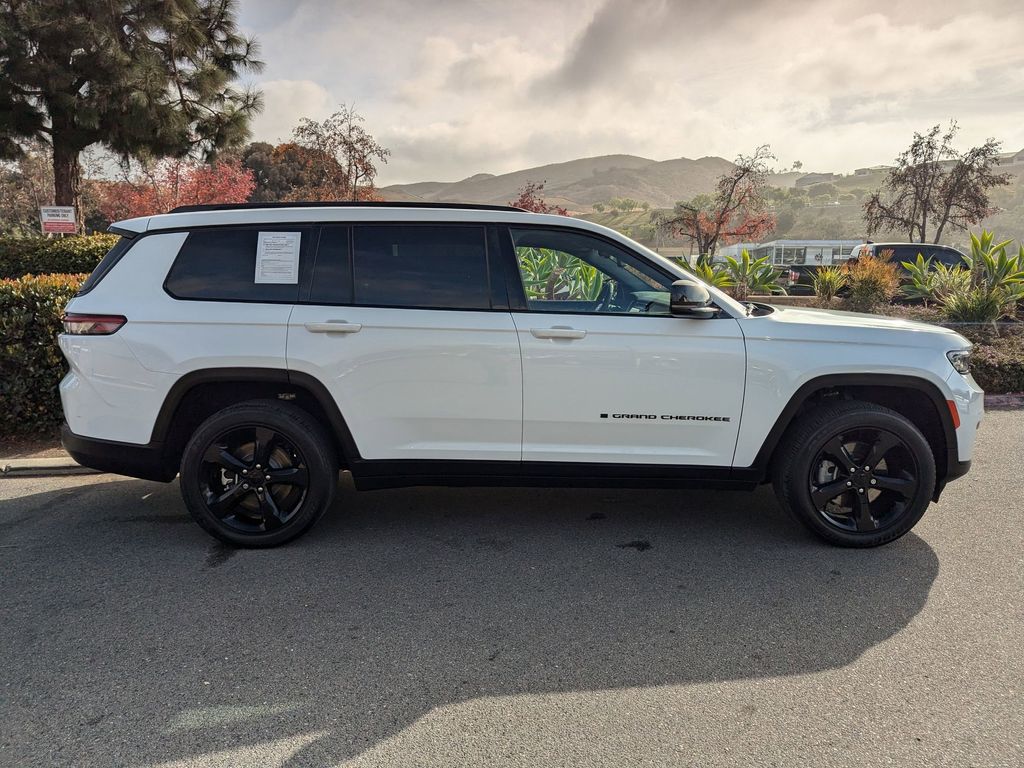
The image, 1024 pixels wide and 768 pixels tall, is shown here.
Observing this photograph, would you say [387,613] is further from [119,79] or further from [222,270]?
[119,79]

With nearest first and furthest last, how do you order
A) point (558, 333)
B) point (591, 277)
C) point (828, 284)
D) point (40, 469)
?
point (558, 333) < point (591, 277) < point (40, 469) < point (828, 284)

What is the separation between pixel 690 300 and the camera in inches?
133

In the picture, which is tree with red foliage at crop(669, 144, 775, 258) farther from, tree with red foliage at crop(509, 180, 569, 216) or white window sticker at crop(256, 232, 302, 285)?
white window sticker at crop(256, 232, 302, 285)

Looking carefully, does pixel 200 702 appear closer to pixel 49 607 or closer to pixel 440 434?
pixel 49 607

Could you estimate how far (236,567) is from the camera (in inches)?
139

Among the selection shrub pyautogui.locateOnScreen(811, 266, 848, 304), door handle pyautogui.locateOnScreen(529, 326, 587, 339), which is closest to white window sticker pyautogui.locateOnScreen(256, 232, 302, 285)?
door handle pyautogui.locateOnScreen(529, 326, 587, 339)

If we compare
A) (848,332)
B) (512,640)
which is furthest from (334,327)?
(848,332)

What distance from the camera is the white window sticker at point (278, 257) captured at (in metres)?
3.62

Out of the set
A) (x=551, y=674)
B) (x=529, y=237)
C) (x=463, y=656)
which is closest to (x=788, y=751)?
(x=551, y=674)

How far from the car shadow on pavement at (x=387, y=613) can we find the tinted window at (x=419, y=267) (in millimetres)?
1412

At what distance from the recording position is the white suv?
3.52 metres

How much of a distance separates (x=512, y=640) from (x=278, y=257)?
7.70 ft

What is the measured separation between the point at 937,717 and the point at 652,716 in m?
1.03

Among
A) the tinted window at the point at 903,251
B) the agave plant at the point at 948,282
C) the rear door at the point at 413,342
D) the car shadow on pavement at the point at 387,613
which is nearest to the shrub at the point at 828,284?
the agave plant at the point at 948,282
